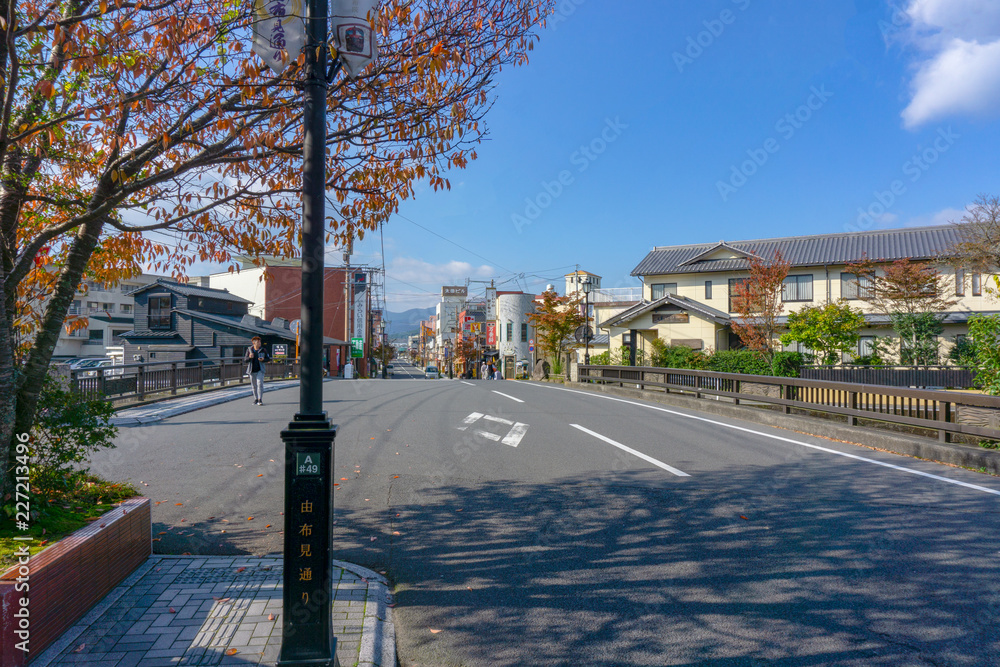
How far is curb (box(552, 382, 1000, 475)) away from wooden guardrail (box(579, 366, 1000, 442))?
26cm

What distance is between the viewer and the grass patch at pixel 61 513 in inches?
142

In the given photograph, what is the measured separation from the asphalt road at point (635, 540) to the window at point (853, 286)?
26.5 metres

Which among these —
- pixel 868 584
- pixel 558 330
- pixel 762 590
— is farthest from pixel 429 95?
pixel 558 330

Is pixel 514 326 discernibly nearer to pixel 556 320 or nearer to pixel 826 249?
pixel 556 320

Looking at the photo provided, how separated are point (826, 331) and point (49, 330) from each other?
28973 millimetres

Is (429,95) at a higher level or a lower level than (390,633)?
higher

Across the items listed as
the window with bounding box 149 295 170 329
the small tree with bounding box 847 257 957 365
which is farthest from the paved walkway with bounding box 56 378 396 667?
the window with bounding box 149 295 170 329

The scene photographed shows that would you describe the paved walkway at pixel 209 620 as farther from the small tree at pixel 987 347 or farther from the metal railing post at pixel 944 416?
the small tree at pixel 987 347

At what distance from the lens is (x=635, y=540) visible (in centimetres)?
516

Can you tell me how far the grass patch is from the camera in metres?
3.61

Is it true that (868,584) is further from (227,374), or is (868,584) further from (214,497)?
(227,374)

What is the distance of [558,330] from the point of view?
43.4 m

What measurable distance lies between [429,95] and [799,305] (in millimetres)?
34121

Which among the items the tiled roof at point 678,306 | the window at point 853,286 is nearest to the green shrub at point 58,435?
the tiled roof at point 678,306
